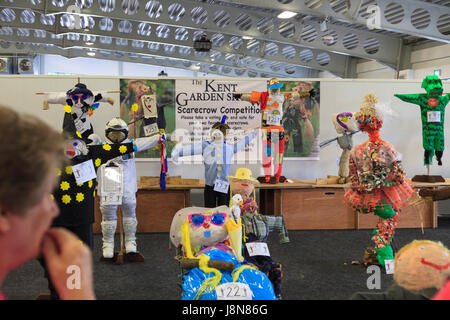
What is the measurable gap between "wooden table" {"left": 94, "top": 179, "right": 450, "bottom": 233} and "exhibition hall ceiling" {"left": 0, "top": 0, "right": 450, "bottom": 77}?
6.76 feet

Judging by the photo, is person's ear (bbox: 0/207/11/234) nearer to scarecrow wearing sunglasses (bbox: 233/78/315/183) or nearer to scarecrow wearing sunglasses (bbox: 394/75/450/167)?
scarecrow wearing sunglasses (bbox: 233/78/315/183)

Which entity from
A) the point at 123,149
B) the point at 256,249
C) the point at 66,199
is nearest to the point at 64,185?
the point at 66,199

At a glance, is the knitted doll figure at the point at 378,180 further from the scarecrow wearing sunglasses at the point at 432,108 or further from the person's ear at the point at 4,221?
the person's ear at the point at 4,221

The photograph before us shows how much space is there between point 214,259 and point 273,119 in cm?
262

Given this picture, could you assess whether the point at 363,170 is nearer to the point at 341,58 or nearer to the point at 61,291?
the point at 61,291

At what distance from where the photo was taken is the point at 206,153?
4.51 metres

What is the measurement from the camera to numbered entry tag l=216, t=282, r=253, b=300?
1.98 metres

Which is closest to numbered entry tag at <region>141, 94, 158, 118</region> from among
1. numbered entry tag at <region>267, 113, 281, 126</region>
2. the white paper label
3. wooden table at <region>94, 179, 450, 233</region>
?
wooden table at <region>94, 179, 450, 233</region>

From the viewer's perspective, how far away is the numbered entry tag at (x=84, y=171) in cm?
271

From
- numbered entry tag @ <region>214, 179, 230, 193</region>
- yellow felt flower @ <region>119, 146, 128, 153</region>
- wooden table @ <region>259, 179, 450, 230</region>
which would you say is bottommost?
wooden table @ <region>259, 179, 450, 230</region>

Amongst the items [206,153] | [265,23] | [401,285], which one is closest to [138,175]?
[206,153]

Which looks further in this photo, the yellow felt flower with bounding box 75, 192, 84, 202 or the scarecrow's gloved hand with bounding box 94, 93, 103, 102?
the scarecrow's gloved hand with bounding box 94, 93, 103, 102

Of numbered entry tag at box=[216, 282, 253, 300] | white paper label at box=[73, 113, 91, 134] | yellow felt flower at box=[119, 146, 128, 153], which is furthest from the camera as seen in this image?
white paper label at box=[73, 113, 91, 134]
